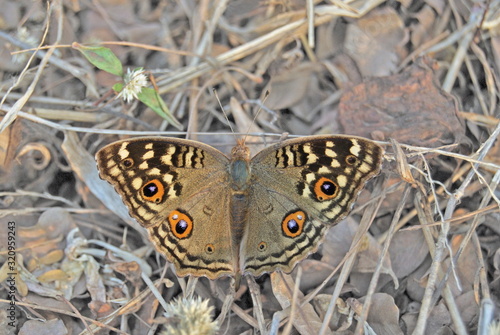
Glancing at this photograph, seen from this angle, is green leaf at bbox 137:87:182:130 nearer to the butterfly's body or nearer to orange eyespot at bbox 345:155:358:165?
the butterfly's body

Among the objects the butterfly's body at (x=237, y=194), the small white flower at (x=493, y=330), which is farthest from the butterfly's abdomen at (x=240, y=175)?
the small white flower at (x=493, y=330)

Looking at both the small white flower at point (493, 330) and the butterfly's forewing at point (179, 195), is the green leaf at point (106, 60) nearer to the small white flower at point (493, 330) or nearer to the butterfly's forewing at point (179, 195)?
the butterfly's forewing at point (179, 195)

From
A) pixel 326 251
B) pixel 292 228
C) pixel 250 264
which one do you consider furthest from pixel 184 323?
pixel 326 251

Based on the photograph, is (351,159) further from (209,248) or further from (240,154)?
(209,248)

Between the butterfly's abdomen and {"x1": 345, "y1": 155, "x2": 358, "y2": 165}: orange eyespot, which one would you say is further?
the butterfly's abdomen

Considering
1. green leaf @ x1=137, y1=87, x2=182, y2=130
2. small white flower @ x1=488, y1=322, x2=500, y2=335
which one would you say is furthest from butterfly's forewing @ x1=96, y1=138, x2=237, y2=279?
small white flower @ x1=488, y1=322, x2=500, y2=335

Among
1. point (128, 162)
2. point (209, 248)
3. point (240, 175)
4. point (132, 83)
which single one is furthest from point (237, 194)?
point (132, 83)

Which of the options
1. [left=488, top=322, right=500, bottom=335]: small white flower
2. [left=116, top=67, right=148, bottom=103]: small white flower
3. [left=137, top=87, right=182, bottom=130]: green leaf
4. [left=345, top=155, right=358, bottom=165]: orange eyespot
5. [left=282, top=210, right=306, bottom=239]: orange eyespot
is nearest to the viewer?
[left=488, top=322, right=500, bottom=335]: small white flower
